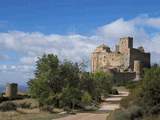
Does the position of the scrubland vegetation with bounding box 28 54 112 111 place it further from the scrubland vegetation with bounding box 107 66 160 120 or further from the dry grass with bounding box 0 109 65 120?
the scrubland vegetation with bounding box 107 66 160 120

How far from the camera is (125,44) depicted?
158m

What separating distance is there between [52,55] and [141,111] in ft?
69.9

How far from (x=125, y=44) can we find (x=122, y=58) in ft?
23.5

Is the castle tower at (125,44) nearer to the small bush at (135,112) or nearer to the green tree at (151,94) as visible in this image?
the green tree at (151,94)

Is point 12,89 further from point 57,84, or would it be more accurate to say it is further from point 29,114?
point 29,114

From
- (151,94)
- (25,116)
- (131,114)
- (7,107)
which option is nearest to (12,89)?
(7,107)

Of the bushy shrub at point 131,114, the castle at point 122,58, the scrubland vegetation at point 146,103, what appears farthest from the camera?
the castle at point 122,58

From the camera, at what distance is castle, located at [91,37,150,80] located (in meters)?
149

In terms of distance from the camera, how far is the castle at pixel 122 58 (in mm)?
148712

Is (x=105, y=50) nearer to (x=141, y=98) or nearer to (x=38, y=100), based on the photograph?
(x=38, y=100)

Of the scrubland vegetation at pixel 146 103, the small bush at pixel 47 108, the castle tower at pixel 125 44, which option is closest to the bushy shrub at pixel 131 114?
the scrubland vegetation at pixel 146 103

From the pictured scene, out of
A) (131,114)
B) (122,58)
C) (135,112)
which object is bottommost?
(131,114)

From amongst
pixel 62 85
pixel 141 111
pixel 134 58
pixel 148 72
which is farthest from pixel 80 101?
pixel 134 58

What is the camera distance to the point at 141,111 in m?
32.9
